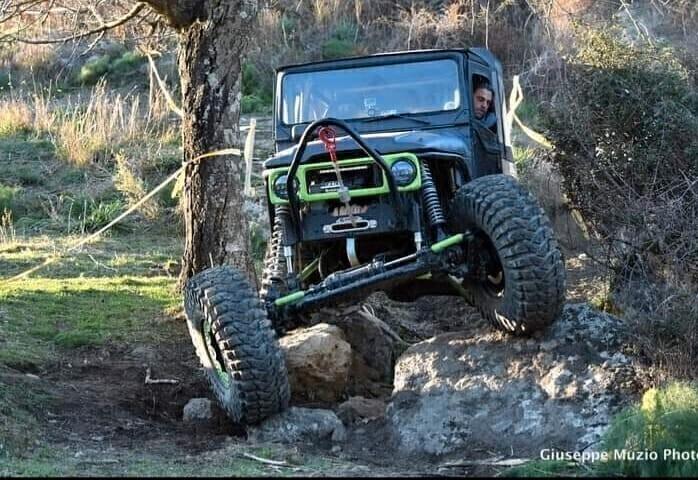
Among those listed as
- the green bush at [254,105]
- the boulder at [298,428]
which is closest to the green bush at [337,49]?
the green bush at [254,105]

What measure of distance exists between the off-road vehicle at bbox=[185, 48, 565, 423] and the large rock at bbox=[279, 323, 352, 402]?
39 cm

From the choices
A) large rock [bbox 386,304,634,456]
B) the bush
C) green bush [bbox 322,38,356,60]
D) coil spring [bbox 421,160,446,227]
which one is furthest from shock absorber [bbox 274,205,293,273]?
green bush [bbox 322,38,356,60]

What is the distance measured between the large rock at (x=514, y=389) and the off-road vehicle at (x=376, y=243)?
19cm

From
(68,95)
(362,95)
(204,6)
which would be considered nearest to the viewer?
(362,95)

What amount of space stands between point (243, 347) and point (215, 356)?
575 millimetres

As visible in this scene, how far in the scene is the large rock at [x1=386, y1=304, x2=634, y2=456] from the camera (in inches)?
233

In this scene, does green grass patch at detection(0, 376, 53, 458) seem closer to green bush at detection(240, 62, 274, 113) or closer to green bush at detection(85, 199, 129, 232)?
green bush at detection(85, 199, 129, 232)

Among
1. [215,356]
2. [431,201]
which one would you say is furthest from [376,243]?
[215,356]

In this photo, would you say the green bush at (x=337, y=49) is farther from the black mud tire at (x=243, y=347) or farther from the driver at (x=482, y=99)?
the black mud tire at (x=243, y=347)

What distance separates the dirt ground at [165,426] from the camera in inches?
214

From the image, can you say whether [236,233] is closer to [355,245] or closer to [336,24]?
[355,245]

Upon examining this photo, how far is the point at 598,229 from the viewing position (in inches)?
352

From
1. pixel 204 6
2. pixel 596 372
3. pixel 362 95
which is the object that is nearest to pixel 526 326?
pixel 596 372

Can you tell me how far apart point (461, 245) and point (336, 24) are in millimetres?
12883
